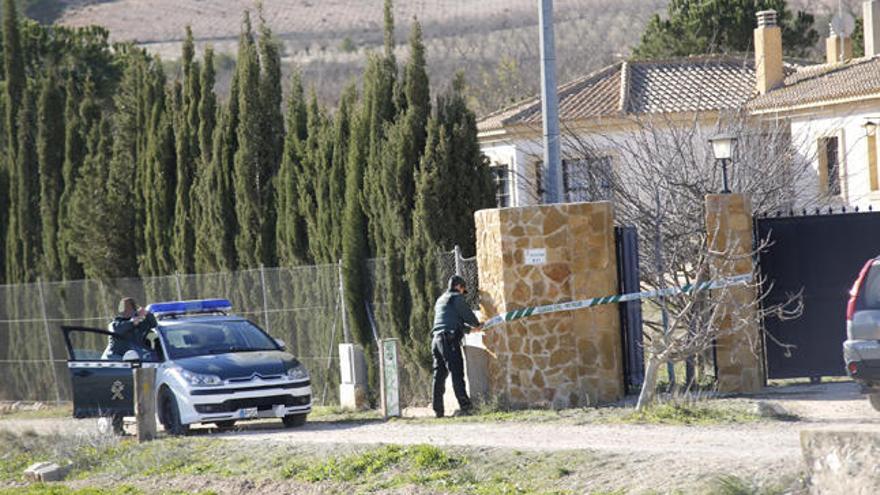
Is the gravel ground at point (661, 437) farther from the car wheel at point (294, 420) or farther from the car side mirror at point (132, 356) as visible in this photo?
the car side mirror at point (132, 356)

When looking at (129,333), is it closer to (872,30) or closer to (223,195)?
(223,195)

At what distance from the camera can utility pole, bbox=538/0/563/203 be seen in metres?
20.6

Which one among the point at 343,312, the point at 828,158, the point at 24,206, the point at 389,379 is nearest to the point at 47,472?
the point at 389,379

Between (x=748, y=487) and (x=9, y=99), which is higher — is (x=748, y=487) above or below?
below

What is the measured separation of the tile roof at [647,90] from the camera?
45.4 meters

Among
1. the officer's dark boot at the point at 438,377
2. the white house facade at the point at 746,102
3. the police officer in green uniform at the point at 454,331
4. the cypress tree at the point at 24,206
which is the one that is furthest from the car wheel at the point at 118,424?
the white house facade at the point at 746,102

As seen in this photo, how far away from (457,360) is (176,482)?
4228mm

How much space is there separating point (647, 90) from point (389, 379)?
27.5 metres

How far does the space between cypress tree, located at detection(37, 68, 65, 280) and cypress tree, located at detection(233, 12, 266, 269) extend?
25.6 ft

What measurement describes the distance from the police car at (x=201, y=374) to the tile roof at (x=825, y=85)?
23.4 m

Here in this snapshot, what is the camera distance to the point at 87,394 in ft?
73.0

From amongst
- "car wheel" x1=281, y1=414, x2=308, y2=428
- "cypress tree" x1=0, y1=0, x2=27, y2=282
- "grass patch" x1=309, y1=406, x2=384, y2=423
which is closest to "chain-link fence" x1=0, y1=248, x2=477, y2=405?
"grass patch" x1=309, y1=406, x2=384, y2=423

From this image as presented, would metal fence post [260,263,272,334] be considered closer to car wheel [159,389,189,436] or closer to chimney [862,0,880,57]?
car wheel [159,389,189,436]

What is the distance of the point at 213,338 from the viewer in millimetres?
21969
